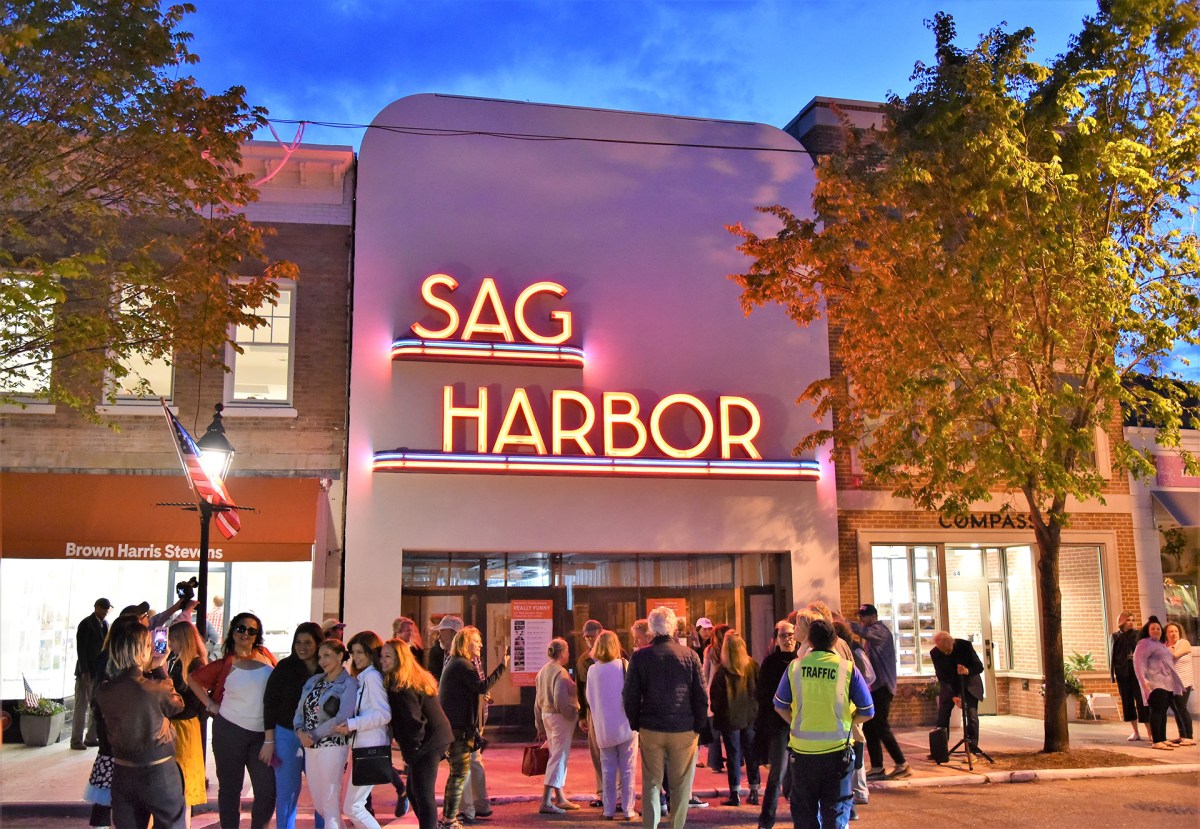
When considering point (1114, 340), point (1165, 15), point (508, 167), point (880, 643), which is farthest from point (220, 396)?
point (1165, 15)

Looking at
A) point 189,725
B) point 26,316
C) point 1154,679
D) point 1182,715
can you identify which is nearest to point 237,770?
point 189,725

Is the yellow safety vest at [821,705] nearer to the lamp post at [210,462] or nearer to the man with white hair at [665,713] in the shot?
the man with white hair at [665,713]

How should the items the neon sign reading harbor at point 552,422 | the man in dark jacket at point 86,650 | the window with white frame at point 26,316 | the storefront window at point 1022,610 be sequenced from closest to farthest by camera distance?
the window with white frame at point 26,316
the man in dark jacket at point 86,650
the neon sign reading harbor at point 552,422
the storefront window at point 1022,610

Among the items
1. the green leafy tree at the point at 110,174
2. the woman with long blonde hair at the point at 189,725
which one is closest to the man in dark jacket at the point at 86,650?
the green leafy tree at the point at 110,174

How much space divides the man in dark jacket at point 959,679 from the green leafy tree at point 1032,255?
1.19m

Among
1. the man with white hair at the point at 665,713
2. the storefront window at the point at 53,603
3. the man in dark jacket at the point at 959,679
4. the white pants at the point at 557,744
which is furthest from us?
the storefront window at the point at 53,603

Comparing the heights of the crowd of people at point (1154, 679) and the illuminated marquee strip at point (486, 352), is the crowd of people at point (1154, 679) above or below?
below

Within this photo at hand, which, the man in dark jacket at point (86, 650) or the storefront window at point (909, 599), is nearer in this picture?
the man in dark jacket at point (86, 650)

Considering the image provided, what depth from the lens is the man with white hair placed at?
28.7 ft

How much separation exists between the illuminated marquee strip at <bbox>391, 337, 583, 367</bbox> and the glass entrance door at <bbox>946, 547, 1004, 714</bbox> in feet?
25.8

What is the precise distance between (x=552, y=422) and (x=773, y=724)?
7288 millimetres

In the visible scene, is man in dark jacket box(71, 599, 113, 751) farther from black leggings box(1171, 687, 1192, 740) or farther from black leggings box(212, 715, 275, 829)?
black leggings box(1171, 687, 1192, 740)

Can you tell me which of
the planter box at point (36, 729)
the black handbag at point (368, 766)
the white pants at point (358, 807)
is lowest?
the planter box at point (36, 729)

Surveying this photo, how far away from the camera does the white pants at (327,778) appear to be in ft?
25.2
